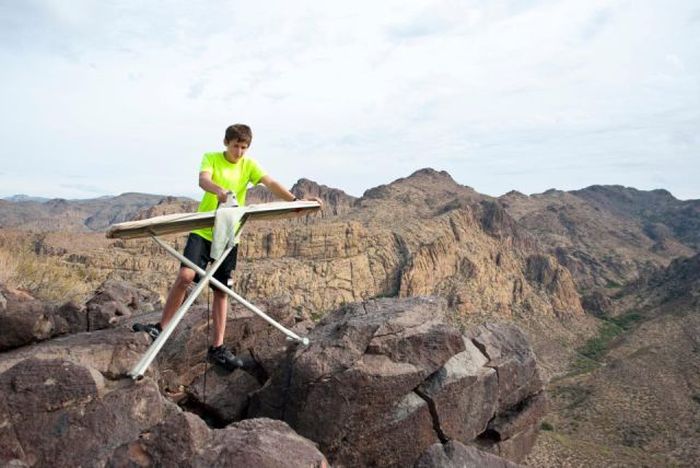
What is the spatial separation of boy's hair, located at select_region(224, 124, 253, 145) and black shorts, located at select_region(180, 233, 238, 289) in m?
1.37

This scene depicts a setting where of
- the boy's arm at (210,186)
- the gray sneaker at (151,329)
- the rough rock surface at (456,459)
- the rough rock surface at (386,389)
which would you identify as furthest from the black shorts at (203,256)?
the rough rock surface at (456,459)

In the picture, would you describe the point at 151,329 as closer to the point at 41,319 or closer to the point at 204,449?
the point at 41,319

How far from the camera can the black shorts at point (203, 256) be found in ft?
21.8

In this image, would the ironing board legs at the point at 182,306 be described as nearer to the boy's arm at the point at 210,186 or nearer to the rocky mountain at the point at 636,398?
the boy's arm at the point at 210,186

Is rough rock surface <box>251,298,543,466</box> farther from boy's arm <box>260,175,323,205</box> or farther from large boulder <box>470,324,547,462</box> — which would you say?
boy's arm <box>260,175,323,205</box>

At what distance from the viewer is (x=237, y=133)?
6.60m

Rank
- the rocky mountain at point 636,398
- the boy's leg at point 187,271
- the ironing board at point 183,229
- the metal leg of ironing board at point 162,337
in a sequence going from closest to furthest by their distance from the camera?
1. the metal leg of ironing board at point 162,337
2. the ironing board at point 183,229
3. the boy's leg at point 187,271
4. the rocky mountain at point 636,398

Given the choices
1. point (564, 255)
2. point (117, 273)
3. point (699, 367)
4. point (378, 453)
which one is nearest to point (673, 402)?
point (699, 367)

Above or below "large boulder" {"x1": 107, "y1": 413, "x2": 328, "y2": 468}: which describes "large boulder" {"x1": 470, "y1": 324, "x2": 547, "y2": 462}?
below

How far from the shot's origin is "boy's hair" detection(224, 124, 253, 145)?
6.59 metres

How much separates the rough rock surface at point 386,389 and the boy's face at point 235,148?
2.85 m

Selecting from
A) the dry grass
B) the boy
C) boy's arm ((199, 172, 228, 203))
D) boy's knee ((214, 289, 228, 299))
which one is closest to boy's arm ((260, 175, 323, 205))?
the boy

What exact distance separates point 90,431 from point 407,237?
3251 inches

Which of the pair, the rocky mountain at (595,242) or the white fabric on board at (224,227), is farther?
the rocky mountain at (595,242)
